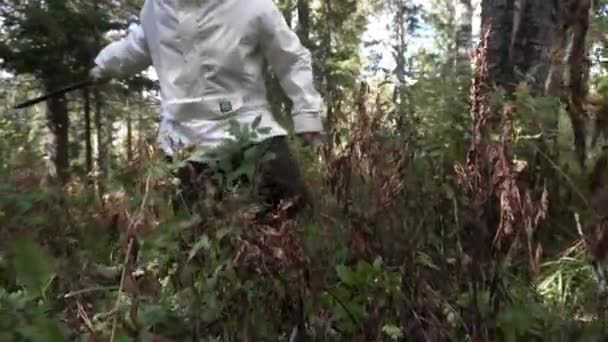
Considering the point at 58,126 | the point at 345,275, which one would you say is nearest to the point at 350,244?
the point at 345,275

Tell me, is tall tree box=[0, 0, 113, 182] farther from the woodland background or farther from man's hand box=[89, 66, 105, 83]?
the woodland background

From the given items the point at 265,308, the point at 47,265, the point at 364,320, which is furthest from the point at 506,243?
the point at 47,265

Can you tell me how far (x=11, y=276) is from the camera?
265 centimetres

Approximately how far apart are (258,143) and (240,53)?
4.50 ft

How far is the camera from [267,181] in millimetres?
3334

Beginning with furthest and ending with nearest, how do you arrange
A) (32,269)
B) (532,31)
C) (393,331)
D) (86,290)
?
1. (532,31)
2. (393,331)
3. (86,290)
4. (32,269)

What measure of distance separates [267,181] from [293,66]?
75 cm

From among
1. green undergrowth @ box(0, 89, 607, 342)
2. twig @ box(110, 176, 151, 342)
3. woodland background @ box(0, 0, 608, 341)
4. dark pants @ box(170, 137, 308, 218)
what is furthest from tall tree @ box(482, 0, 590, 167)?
twig @ box(110, 176, 151, 342)

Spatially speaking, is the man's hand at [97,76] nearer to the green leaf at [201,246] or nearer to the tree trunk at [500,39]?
the tree trunk at [500,39]

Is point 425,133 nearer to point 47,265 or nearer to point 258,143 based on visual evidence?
point 258,143

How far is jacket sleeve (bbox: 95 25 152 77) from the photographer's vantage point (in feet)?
14.4

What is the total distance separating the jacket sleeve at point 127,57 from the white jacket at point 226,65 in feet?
1.15

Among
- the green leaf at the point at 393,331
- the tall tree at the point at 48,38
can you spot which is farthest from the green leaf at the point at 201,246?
the tall tree at the point at 48,38

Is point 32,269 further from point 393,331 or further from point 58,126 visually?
point 58,126
